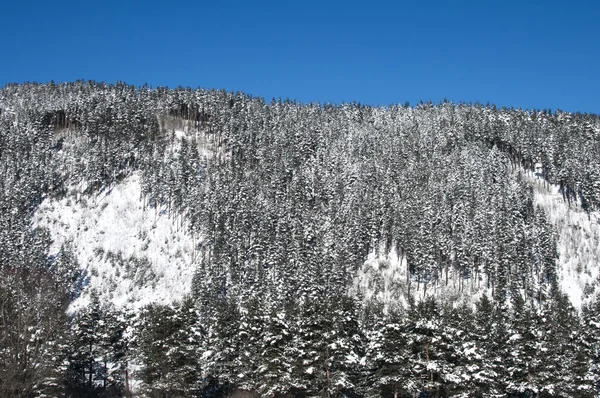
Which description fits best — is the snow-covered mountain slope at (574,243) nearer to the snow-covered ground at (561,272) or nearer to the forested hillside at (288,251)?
the snow-covered ground at (561,272)

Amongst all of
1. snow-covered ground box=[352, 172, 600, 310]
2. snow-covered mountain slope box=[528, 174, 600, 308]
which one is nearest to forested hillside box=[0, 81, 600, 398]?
snow-covered ground box=[352, 172, 600, 310]

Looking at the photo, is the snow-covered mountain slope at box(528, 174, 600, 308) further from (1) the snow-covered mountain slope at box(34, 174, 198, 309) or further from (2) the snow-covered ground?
(1) the snow-covered mountain slope at box(34, 174, 198, 309)

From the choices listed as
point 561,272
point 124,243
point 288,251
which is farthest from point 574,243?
point 124,243

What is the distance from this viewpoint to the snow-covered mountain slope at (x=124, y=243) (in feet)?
360

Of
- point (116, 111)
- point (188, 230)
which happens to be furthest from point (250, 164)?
point (116, 111)

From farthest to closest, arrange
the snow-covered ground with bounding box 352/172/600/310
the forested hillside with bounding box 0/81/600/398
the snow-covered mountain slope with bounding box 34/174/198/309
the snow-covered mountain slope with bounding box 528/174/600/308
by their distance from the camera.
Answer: the snow-covered mountain slope with bounding box 34/174/198/309 → the snow-covered mountain slope with bounding box 528/174/600/308 → the snow-covered ground with bounding box 352/172/600/310 → the forested hillside with bounding box 0/81/600/398

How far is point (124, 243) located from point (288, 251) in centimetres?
4334

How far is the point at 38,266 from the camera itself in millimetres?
98250

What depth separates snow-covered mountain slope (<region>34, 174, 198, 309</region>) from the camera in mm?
109625

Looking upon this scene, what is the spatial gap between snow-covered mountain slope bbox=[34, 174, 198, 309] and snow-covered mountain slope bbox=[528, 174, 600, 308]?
7725cm

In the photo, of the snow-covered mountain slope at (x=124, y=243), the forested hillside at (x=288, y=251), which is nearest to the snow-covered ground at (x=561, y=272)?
the forested hillside at (x=288, y=251)

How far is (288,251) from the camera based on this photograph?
100812 mm

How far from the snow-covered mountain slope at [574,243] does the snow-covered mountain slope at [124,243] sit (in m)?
77.3

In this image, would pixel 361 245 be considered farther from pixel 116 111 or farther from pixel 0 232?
pixel 116 111
